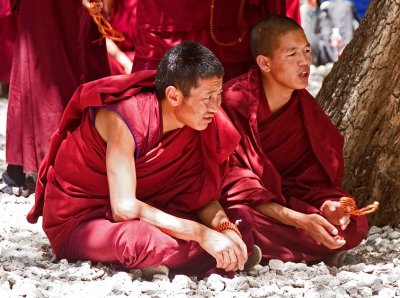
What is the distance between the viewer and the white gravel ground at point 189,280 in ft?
12.5

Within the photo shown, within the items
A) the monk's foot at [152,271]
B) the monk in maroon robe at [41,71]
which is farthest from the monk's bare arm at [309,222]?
the monk in maroon robe at [41,71]

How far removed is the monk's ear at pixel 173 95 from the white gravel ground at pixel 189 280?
0.68 m

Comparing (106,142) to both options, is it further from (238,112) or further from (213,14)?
(213,14)

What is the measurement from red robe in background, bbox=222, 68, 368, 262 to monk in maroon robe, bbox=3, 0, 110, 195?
4.14ft

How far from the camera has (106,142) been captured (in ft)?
13.1

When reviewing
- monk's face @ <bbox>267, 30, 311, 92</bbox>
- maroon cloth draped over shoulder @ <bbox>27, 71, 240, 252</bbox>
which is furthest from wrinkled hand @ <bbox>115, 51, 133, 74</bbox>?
maroon cloth draped over shoulder @ <bbox>27, 71, 240, 252</bbox>

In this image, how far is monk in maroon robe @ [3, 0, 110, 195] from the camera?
17.5ft

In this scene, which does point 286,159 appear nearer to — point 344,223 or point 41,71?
point 344,223

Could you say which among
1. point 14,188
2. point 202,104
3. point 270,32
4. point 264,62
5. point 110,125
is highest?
point 270,32

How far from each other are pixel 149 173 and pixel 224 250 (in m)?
0.47

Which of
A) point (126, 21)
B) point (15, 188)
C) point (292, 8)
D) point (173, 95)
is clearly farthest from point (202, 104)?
point (126, 21)

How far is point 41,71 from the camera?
5387mm

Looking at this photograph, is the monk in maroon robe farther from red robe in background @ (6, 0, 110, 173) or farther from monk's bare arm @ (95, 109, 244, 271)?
monk's bare arm @ (95, 109, 244, 271)

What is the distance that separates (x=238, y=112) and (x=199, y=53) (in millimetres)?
486
